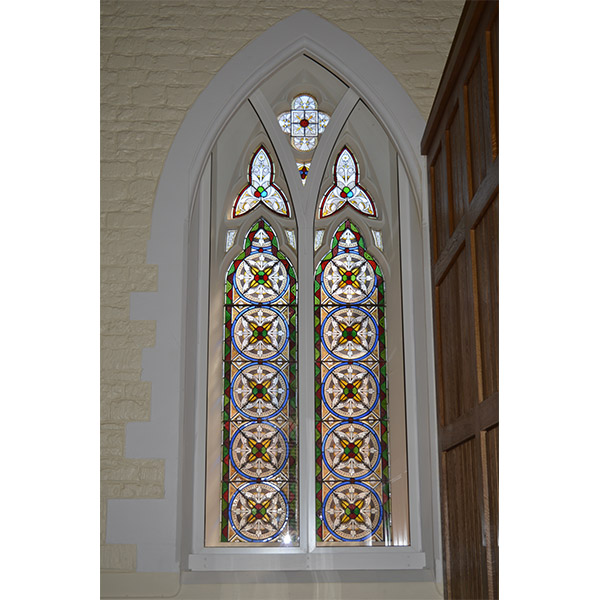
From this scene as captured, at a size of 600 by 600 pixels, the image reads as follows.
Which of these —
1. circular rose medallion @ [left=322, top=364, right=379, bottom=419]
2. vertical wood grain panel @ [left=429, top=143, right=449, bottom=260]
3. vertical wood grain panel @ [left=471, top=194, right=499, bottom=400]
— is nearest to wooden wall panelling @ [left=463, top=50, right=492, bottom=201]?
vertical wood grain panel @ [left=471, top=194, right=499, bottom=400]

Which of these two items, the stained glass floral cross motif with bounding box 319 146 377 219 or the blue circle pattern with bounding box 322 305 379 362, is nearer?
the blue circle pattern with bounding box 322 305 379 362

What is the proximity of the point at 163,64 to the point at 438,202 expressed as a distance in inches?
60.5

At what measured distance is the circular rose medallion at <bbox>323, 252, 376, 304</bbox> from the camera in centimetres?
362

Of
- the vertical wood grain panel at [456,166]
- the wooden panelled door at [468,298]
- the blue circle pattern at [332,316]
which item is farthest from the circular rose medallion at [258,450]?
the vertical wood grain panel at [456,166]

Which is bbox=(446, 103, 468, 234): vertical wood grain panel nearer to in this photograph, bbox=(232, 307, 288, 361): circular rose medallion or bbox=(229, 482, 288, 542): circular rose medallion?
bbox=(232, 307, 288, 361): circular rose medallion

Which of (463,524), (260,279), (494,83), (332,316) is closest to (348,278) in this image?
(332,316)

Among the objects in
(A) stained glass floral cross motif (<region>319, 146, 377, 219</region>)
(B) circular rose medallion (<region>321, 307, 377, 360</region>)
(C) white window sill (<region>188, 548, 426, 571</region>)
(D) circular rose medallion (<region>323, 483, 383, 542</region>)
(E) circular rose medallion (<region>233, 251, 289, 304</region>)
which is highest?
(A) stained glass floral cross motif (<region>319, 146, 377, 219</region>)

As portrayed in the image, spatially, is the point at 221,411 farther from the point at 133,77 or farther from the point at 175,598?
the point at 133,77

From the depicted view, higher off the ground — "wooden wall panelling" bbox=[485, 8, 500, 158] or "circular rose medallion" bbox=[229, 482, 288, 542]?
"wooden wall panelling" bbox=[485, 8, 500, 158]

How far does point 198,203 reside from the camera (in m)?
3.66

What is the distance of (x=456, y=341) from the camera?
8.24 ft

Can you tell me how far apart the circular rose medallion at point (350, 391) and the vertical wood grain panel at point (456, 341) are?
2.46ft

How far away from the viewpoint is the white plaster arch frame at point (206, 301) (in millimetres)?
3152

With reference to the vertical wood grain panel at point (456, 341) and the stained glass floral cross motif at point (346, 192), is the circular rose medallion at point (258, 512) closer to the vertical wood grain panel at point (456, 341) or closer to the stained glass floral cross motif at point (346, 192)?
the vertical wood grain panel at point (456, 341)
